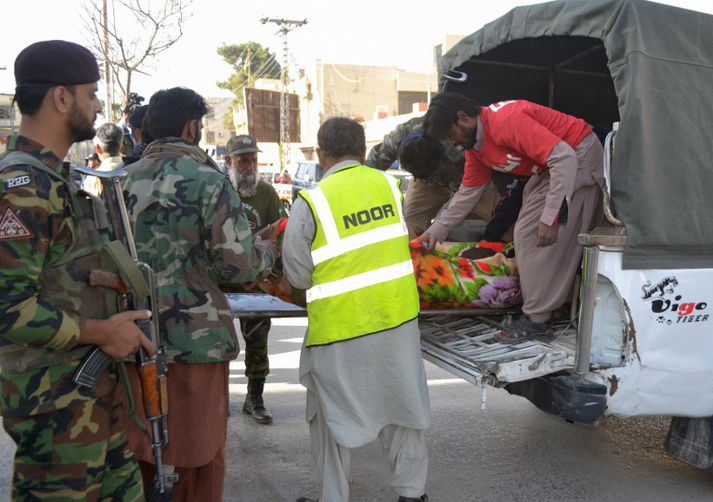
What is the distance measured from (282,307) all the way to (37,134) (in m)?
1.94

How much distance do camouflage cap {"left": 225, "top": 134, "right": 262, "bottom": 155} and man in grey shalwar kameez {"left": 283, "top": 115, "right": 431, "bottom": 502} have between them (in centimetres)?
167

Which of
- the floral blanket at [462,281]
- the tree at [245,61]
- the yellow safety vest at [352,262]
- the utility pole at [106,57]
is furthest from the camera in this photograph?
the tree at [245,61]

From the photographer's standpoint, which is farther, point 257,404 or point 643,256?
point 257,404

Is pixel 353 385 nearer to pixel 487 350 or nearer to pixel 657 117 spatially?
pixel 487 350

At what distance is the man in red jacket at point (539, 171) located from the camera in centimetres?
354

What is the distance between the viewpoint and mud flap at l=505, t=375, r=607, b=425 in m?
3.11

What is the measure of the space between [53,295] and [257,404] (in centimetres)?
288

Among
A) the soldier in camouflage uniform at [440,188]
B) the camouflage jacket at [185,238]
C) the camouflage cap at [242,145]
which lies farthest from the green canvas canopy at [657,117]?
the camouflage cap at [242,145]

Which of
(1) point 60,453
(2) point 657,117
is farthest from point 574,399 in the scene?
(1) point 60,453

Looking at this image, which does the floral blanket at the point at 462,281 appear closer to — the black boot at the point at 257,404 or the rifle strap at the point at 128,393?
the black boot at the point at 257,404

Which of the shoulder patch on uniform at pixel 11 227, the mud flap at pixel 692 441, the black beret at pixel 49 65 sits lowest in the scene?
the mud flap at pixel 692 441

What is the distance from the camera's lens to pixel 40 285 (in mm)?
2047

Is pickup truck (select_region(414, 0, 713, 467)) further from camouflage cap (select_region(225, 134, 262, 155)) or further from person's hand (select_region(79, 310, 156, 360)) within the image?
camouflage cap (select_region(225, 134, 262, 155))

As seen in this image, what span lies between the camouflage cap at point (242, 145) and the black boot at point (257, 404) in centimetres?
167
